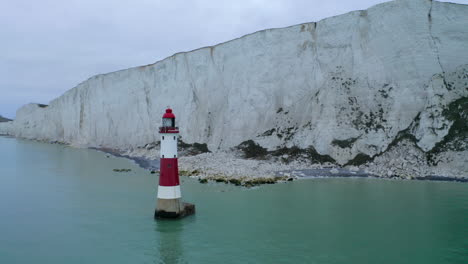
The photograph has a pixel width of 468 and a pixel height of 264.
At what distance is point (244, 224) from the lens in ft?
39.4

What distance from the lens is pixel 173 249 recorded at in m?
9.99

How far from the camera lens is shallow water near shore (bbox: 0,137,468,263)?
952 centimetres

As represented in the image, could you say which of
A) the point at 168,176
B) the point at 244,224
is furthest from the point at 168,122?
the point at 244,224

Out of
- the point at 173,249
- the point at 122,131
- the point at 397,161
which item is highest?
the point at 122,131

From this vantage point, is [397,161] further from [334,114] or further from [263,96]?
[263,96]

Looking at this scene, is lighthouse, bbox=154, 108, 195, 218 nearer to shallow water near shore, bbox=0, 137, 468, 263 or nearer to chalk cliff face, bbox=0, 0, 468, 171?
shallow water near shore, bbox=0, 137, 468, 263

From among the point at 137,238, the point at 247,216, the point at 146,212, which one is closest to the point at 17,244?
the point at 137,238

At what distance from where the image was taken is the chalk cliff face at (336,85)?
2314 cm

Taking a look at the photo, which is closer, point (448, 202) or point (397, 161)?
point (448, 202)

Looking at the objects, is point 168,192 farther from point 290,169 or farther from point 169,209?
point 290,169

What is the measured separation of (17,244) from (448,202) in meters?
15.1

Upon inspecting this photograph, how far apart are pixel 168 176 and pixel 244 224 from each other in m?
2.91

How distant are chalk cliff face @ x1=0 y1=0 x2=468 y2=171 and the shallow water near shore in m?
5.57

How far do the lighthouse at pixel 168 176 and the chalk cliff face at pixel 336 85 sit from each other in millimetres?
13850
